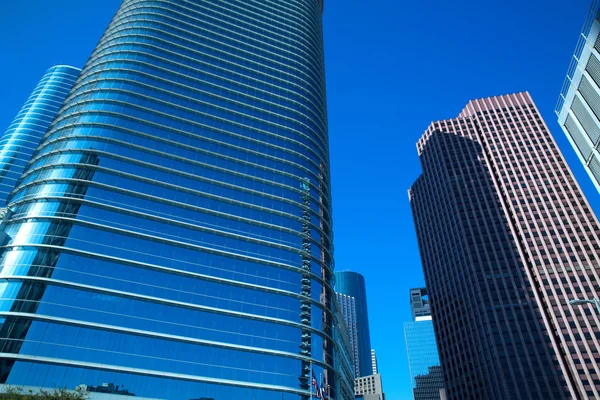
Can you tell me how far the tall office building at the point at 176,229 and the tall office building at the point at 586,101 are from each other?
170 ft

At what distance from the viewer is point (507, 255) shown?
124938 millimetres

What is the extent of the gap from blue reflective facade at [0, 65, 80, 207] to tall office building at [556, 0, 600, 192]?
136 meters

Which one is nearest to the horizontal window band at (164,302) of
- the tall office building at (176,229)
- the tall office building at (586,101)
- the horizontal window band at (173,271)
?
the tall office building at (176,229)

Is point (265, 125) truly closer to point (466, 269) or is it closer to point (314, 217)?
point (314, 217)

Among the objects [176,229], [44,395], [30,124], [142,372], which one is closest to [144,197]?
[176,229]

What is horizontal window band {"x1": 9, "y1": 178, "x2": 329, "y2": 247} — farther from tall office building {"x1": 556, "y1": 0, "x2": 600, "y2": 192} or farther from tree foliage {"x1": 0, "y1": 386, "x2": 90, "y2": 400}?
tall office building {"x1": 556, "y1": 0, "x2": 600, "y2": 192}

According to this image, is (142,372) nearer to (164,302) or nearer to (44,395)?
(164,302)

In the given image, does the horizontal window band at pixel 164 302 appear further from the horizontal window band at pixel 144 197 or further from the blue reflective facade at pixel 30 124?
the blue reflective facade at pixel 30 124

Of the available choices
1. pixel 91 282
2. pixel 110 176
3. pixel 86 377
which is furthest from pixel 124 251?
pixel 86 377

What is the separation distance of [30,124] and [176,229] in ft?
295

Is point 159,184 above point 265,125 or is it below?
below

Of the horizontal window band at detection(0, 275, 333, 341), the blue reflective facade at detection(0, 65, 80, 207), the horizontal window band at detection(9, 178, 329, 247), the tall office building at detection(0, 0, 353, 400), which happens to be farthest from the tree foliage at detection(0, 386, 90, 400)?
the blue reflective facade at detection(0, 65, 80, 207)

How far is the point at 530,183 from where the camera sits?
13525 centimetres

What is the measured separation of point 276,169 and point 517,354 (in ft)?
258
